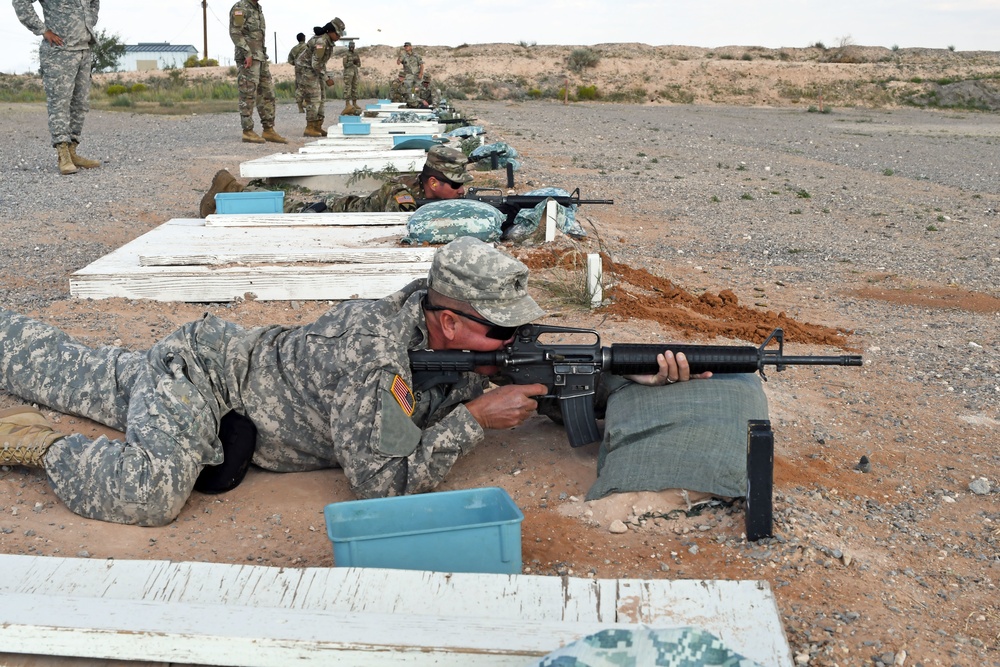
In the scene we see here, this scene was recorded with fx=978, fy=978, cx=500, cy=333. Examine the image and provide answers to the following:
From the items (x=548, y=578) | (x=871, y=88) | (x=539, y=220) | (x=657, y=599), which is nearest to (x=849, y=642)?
(x=657, y=599)

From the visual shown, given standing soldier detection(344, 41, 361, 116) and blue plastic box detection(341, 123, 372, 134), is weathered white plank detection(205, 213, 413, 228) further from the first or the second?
standing soldier detection(344, 41, 361, 116)

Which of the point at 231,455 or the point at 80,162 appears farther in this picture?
the point at 80,162

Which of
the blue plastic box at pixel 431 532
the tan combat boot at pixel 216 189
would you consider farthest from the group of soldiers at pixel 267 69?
the blue plastic box at pixel 431 532

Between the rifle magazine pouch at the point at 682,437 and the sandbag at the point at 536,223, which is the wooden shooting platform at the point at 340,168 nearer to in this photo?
the sandbag at the point at 536,223

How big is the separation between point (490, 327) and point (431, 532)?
95 cm

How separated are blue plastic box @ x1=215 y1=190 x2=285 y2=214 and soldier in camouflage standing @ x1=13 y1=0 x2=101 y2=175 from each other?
3475 millimetres

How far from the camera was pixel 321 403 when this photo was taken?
138 inches

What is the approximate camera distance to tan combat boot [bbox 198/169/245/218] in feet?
28.2

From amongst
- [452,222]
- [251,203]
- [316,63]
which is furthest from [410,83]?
[452,222]

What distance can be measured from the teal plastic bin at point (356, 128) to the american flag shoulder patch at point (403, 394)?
1172 centimetres

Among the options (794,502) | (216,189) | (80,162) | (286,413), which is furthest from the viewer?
(80,162)

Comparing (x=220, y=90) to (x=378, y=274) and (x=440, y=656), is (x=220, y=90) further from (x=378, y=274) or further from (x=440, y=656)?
(x=440, y=656)

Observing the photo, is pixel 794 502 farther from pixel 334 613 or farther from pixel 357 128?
pixel 357 128

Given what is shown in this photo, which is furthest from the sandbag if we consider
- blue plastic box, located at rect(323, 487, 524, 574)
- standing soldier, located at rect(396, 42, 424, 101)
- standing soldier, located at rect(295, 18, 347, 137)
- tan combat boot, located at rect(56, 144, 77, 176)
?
standing soldier, located at rect(396, 42, 424, 101)
